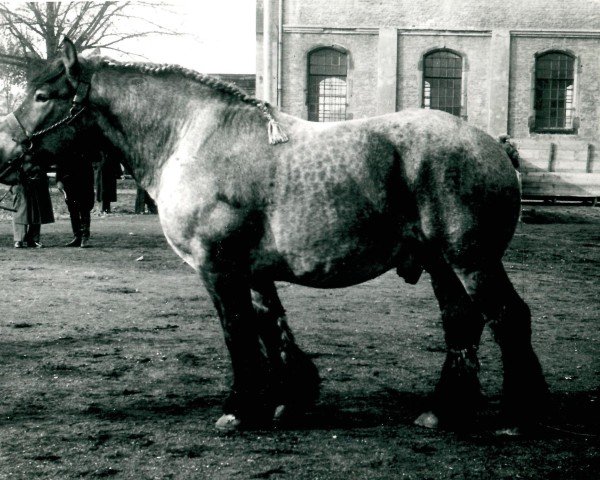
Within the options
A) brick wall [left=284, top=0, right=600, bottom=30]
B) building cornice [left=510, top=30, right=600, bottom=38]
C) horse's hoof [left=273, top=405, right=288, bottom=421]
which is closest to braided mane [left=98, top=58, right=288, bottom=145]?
horse's hoof [left=273, top=405, right=288, bottom=421]

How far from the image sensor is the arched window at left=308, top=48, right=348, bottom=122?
3538cm

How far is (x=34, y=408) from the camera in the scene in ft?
17.6

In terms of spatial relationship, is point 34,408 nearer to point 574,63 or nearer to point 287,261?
point 287,261

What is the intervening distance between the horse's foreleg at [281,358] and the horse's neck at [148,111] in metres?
0.95

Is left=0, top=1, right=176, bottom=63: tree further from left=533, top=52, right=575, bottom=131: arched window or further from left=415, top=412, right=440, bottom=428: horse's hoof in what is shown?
left=415, top=412, right=440, bottom=428: horse's hoof

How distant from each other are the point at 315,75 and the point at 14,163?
103ft

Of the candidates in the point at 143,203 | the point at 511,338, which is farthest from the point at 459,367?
the point at 143,203

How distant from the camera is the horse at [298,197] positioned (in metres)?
4.58

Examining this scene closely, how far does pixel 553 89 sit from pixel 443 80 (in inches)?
179

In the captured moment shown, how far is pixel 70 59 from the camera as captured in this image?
4.84 meters

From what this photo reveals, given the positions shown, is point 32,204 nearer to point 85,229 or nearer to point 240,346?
point 85,229

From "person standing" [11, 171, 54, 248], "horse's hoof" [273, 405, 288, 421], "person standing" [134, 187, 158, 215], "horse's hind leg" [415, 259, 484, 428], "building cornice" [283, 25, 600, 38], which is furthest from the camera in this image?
"building cornice" [283, 25, 600, 38]

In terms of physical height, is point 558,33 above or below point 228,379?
above

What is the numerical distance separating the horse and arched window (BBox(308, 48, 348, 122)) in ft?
99.1
